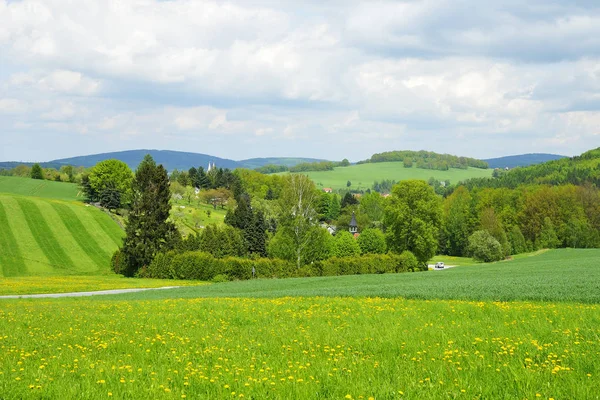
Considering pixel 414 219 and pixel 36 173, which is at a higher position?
pixel 36 173

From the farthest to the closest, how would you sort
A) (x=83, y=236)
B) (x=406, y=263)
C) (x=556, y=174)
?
(x=556, y=174) < (x=83, y=236) < (x=406, y=263)

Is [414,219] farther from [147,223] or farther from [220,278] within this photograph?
[147,223]

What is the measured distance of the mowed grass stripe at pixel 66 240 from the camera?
71500 millimetres

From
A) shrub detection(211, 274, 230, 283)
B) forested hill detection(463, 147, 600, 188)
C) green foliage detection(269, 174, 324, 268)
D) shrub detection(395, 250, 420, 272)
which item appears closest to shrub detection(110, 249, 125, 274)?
shrub detection(211, 274, 230, 283)

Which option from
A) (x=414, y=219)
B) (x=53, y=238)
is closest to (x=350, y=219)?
(x=414, y=219)

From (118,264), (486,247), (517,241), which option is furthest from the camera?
(517,241)

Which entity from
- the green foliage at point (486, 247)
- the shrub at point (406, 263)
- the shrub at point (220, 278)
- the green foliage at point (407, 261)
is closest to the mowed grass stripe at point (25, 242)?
the shrub at point (220, 278)

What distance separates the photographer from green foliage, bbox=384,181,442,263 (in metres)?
69.1

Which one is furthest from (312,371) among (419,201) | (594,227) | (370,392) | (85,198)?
(85,198)

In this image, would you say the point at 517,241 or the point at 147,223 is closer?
the point at 147,223

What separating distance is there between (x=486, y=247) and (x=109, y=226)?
6702 centimetres

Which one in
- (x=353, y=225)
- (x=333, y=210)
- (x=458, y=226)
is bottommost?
(x=353, y=225)

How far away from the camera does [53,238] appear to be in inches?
3155

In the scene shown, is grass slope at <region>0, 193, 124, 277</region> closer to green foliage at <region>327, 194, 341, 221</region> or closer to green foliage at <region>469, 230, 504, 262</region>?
green foliage at <region>469, 230, 504, 262</region>
